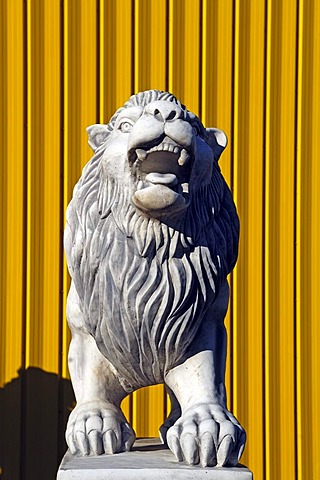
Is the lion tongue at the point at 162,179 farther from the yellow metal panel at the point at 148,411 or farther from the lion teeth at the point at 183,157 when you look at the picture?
the yellow metal panel at the point at 148,411

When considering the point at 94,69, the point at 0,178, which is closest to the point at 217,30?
the point at 94,69

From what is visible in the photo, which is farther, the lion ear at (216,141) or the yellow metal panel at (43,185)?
the yellow metal panel at (43,185)

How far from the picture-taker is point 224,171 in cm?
372

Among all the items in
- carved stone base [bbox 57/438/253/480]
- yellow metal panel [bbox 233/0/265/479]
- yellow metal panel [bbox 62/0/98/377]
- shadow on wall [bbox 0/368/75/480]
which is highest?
yellow metal panel [bbox 62/0/98/377]

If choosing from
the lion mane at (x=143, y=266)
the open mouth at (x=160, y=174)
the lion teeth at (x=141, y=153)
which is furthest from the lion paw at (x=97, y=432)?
the lion teeth at (x=141, y=153)

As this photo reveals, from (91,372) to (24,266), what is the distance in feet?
4.30

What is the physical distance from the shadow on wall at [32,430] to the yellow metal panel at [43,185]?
0.13 metres

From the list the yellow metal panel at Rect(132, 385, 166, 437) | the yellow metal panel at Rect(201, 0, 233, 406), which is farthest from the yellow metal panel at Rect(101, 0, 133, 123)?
the yellow metal panel at Rect(132, 385, 166, 437)

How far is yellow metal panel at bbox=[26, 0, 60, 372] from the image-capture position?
12.0ft

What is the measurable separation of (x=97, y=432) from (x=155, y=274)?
39cm

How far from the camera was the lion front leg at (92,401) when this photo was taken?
90.0 inches

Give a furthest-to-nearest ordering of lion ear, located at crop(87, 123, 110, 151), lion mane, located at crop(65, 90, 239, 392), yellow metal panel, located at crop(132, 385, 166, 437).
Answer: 1. yellow metal panel, located at crop(132, 385, 166, 437)
2. lion ear, located at crop(87, 123, 110, 151)
3. lion mane, located at crop(65, 90, 239, 392)

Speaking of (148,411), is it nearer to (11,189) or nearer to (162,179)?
(11,189)

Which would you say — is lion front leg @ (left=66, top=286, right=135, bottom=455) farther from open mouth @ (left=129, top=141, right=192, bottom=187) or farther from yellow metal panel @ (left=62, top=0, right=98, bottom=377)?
yellow metal panel @ (left=62, top=0, right=98, bottom=377)
